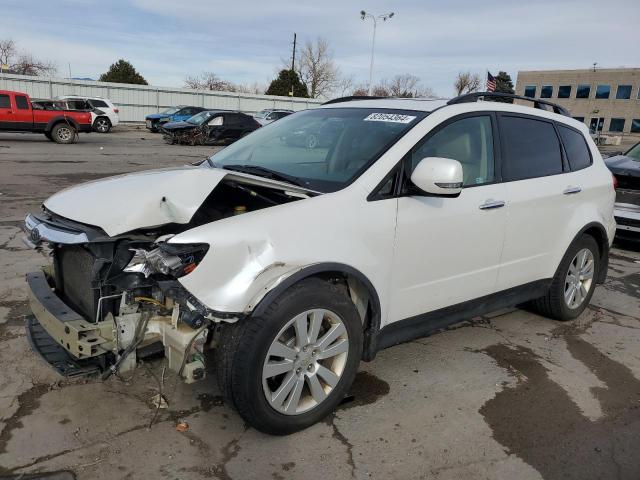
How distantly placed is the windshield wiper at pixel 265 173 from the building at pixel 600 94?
217ft

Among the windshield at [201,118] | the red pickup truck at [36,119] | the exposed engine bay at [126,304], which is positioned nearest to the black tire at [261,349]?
the exposed engine bay at [126,304]

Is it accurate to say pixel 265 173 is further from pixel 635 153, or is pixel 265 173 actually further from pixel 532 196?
pixel 635 153

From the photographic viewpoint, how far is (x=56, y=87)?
31625 millimetres

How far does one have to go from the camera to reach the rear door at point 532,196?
3840 millimetres

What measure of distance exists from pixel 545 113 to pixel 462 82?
235 ft

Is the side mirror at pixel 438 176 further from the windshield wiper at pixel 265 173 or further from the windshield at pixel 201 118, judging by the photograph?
the windshield at pixel 201 118

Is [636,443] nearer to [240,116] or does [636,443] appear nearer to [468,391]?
[468,391]

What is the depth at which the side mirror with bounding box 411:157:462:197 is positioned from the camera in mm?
2967

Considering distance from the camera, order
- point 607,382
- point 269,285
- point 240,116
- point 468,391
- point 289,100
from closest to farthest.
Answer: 1. point 269,285
2. point 468,391
3. point 607,382
4. point 240,116
5. point 289,100

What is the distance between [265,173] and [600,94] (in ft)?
238

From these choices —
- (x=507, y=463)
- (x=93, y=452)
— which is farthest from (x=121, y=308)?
(x=507, y=463)

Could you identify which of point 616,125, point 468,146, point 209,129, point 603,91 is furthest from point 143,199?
point 603,91

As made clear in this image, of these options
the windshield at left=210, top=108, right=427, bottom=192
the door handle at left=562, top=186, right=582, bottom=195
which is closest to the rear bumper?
the windshield at left=210, top=108, right=427, bottom=192

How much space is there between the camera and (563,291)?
14.9ft
